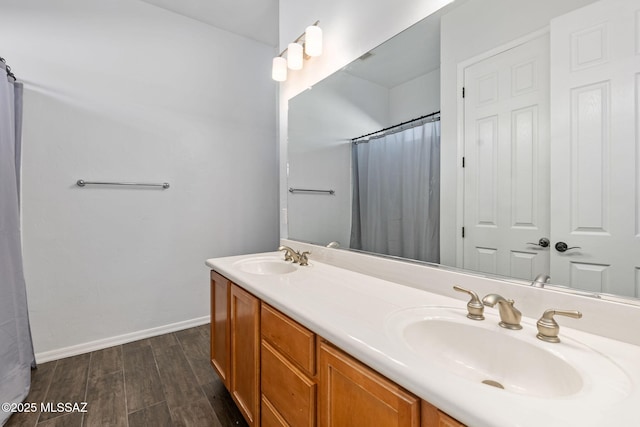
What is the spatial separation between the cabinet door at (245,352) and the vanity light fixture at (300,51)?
1.51m

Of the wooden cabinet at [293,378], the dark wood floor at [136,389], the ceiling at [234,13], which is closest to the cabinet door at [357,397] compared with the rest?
the wooden cabinet at [293,378]

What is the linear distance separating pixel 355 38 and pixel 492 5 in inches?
29.5

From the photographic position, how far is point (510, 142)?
0.92 meters

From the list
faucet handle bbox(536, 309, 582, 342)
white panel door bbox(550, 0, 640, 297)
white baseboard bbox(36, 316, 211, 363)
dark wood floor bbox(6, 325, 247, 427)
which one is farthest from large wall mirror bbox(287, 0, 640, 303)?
white baseboard bbox(36, 316, 211, 363)

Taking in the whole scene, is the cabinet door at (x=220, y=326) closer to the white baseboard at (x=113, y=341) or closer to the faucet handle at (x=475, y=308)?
the white baseboard at (x=113, y=341)

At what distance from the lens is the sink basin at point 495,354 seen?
1.93 feet

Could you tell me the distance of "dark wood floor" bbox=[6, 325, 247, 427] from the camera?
1.41 metres

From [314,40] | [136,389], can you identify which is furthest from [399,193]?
[136,389]

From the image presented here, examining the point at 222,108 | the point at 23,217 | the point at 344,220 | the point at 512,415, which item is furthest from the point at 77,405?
the point at 222,108

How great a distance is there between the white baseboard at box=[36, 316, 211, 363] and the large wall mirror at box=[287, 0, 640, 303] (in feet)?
6.05

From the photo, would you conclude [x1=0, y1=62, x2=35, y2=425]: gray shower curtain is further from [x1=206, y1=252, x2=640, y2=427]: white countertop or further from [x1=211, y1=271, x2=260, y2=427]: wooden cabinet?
[x1=206, y1=252, x2=640, y2=427]: white countertop

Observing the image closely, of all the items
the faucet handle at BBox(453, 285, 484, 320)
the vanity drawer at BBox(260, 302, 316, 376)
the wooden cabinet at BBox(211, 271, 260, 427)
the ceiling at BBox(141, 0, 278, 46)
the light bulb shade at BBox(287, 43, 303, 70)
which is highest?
the ceiling at BBox(141, 0, 278, 46)

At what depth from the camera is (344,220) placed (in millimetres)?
1629

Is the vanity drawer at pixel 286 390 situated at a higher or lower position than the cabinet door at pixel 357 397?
lower
